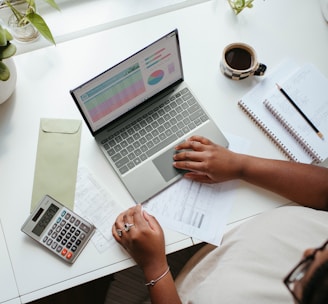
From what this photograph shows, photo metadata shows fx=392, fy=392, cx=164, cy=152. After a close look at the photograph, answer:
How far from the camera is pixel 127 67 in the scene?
865 mm

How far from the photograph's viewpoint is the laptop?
2.90 ft

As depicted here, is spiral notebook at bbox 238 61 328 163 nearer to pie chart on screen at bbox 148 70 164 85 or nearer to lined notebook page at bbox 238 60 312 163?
lined notebook page at bbox 238 60 312 163

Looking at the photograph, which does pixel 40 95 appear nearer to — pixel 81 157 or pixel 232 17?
pixel 81 157

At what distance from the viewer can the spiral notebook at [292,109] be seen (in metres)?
1.01

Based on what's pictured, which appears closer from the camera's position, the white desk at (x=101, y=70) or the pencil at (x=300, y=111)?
the white desk at (x=101, y=70)

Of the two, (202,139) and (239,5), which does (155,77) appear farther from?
(239,5)

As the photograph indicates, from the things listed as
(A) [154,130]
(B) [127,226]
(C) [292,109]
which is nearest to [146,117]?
(A) [154,130]

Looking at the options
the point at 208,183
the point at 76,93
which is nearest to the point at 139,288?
the point at 208,183

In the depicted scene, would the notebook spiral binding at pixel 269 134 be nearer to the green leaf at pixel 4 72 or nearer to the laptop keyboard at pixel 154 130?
the laptop keyboard at pixel 154 130

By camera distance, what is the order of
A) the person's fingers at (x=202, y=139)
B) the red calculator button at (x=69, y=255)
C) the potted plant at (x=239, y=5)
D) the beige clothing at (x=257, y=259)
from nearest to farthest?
the beige clothing at (x=257, y=259), the red calculator button at (x=69, y=255), the person's fingers at (x=202, y=139), the potted plant at (x=239, y=5)

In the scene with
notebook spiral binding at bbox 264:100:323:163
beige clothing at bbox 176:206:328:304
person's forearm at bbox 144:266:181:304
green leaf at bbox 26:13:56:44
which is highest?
green leaf at bbox 26:13:56:44

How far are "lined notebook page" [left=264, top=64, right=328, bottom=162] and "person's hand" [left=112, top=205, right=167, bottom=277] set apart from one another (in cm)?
43

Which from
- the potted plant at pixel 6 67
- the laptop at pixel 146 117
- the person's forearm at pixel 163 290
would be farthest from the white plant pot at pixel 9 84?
the person's forearm at pixel 163 290

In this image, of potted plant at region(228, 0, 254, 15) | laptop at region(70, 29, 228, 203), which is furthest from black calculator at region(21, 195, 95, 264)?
potted plant at region(228, 0, 254, 15)
